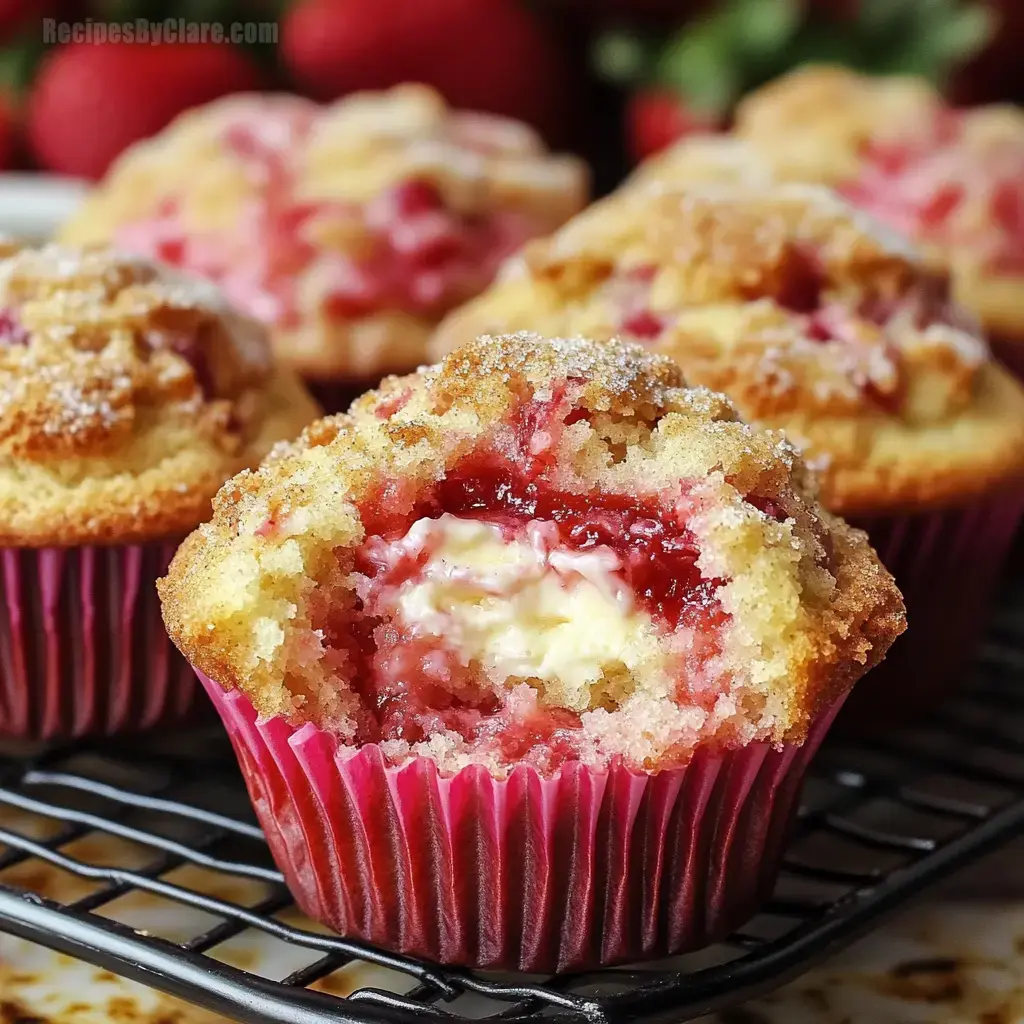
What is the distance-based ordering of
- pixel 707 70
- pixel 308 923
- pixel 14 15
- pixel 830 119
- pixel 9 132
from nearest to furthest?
pixel 308 923
pixel 830 119
pixel 707 70
pixel 14 15
pixel 9 132

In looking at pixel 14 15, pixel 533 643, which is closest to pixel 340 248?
pixel 533 643

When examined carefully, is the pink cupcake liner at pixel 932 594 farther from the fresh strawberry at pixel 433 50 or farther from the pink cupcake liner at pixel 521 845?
the fresh strawberry at pixel 433 50

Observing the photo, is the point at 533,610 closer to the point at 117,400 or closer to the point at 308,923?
the point at 308,923

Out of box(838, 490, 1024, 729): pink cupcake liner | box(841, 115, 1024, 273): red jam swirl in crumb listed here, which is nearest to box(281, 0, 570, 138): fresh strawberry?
box(841, 115, 1024, 273): red jam swirl in crumb

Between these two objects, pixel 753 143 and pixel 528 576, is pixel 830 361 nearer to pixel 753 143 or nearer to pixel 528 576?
pixel 528 576

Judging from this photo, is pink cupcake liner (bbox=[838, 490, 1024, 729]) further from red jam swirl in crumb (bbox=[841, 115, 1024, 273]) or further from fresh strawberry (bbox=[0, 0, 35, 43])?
fresh strawberry (bbox=[0, 0, 35, 43])

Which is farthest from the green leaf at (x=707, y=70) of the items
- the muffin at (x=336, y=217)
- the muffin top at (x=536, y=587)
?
the muffin top at (x=536, y=587)

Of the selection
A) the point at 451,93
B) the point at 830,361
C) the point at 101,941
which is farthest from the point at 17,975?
the point at 451,93
